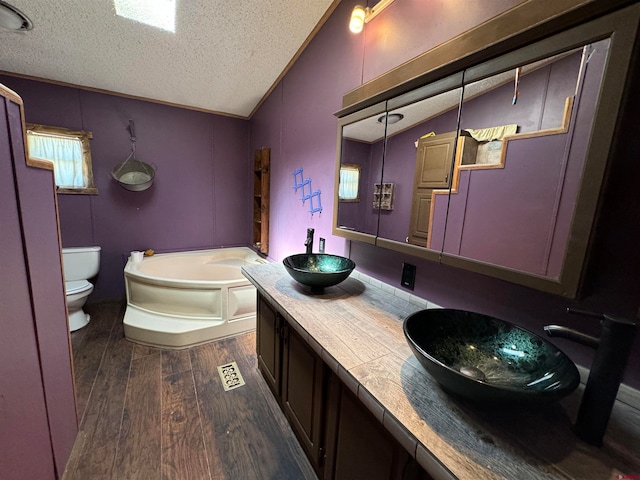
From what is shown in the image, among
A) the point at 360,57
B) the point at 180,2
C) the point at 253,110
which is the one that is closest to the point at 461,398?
the point at 360,57

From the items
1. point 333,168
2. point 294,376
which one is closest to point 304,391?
point 294,376

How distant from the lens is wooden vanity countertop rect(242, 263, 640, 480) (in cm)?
53

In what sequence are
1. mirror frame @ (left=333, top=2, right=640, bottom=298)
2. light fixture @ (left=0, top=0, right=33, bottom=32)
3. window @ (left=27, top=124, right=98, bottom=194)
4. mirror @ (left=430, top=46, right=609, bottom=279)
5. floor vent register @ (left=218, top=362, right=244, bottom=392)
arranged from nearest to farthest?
1. mirror frame @ (left=333, top=2, right=640, bottom=298)
2. mirror @ (left=430, top=46, right=609, bottom=279)
3. light fixture @ (left=0, top=0, right=33, bottom=32)
4. floor vent register @ (left=218, top=362, right=244, bottom=392)
5. window @ (left=27, top=124, right=98, bottom=194)

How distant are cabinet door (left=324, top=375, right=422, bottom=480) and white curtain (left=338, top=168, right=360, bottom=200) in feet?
3.59

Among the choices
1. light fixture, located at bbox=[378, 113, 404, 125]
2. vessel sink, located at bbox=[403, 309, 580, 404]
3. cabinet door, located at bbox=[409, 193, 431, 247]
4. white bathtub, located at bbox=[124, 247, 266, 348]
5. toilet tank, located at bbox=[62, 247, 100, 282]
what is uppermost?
light fixture, located at bbox=[378, 113, 404, 125]

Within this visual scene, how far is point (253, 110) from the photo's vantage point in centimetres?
341

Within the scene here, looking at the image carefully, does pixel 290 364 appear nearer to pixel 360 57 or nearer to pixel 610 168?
pixel 610 168

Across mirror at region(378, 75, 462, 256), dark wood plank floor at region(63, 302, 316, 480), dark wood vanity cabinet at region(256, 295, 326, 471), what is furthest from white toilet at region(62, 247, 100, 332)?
mirror at region(378, 75, 462, 256)

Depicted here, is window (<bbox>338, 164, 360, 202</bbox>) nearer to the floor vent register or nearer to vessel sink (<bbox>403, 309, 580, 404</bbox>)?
vessel sink (<bbox>403, 309, 580, 404</bbox>)

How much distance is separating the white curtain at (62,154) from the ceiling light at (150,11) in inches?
71.2

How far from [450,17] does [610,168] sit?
3.04 feet

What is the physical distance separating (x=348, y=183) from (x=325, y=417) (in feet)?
4.34

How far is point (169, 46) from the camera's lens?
2090mm

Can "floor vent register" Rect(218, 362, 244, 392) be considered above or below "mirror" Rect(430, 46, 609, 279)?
below
